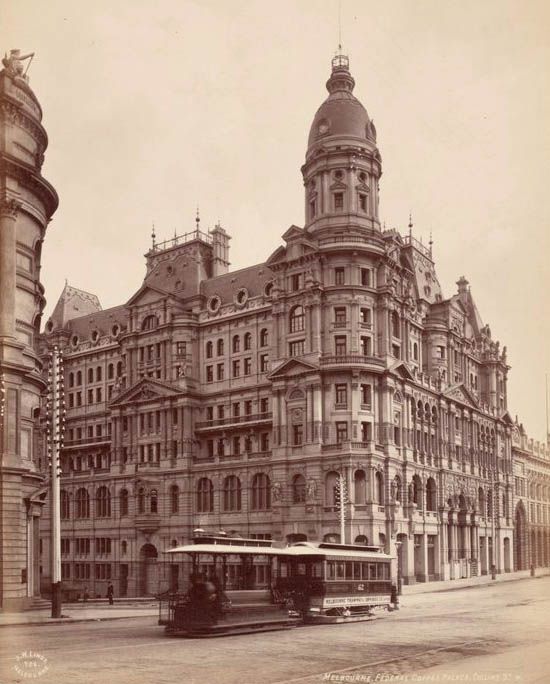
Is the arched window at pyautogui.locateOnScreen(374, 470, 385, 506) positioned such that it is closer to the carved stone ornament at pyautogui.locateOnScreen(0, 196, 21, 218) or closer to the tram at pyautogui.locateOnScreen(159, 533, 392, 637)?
the tram at pyautogui.locateOnScreen(159, 533, 392, 637)

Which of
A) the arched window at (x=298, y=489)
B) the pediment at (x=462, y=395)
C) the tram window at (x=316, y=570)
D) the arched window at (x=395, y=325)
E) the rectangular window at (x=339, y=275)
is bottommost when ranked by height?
the tram window at (x=316, y=570)

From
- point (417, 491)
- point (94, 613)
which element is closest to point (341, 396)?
point (417, 491)

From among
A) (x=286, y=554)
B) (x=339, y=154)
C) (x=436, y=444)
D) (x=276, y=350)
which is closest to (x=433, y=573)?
(x=436, y=444)

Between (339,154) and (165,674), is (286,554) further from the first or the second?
(339,154)

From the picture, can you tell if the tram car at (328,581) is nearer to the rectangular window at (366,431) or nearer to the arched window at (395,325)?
the rectangular window at (366,431)

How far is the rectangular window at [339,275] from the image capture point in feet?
247

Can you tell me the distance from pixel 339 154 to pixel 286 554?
4623 centimetres

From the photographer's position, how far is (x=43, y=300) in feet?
163

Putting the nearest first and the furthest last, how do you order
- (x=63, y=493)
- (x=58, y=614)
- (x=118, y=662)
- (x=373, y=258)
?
(x=118, y=662)
(x=58, y=614)
(x=373, y=258)
(x=63, y=493)

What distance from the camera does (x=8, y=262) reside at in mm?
42812

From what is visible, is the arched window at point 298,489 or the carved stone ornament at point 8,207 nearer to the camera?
the carved stone ornament at point 8,207

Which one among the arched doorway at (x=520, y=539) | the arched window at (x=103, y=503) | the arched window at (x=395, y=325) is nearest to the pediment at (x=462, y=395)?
the arched window at (x=395, y=325)

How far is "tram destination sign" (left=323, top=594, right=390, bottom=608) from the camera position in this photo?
38875mm

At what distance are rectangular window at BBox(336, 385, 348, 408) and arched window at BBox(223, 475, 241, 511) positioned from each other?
43.3 feet
